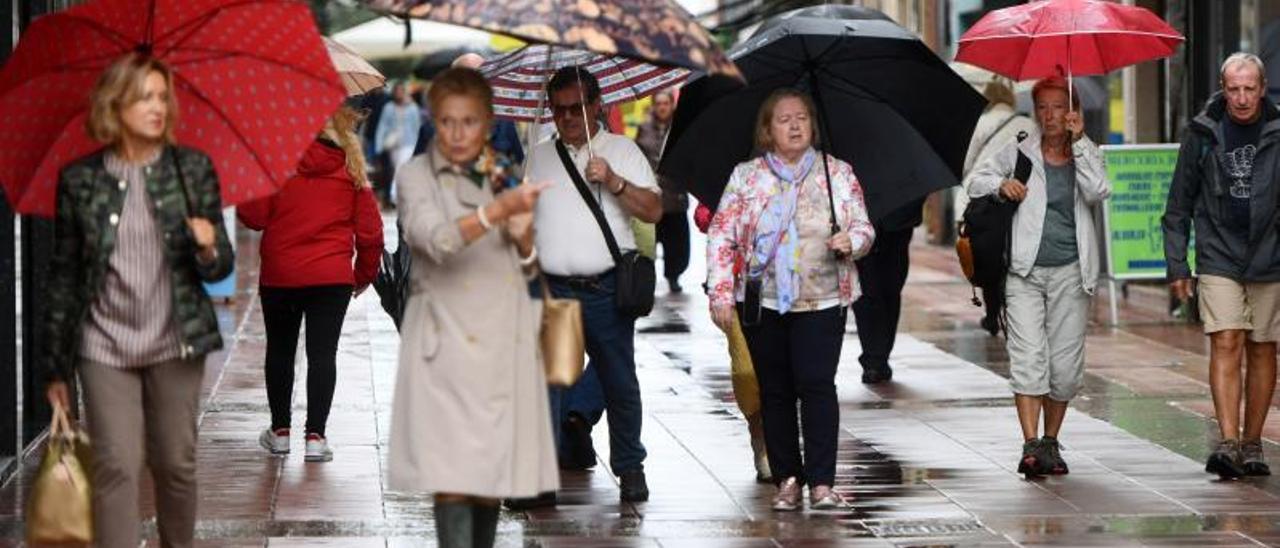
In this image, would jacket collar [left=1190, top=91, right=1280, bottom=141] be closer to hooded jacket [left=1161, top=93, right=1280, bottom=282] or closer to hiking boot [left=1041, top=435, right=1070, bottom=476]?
hooded jacket [left=1161, top=93, right=1280, bottom=282]

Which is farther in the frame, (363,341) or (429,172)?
(363,341)

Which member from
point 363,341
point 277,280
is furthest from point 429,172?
point 363,341

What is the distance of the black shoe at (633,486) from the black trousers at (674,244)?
10.7 meters

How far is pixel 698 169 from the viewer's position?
9.95 metres

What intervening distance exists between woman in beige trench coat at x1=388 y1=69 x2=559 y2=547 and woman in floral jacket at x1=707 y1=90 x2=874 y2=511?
224 cm

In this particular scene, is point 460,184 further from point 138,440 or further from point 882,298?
point 882,298

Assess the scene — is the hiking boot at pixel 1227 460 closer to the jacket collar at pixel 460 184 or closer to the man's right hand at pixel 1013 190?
the man's right hand at pixel 1013 190

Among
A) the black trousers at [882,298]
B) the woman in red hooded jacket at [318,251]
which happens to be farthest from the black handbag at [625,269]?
the black trousers at [882,298]

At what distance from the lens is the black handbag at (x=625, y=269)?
931 cm

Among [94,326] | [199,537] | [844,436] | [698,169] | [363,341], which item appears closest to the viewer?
[94,326]

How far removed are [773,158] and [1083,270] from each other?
5.36 ft

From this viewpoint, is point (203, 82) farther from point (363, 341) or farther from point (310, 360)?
point (363, 341)

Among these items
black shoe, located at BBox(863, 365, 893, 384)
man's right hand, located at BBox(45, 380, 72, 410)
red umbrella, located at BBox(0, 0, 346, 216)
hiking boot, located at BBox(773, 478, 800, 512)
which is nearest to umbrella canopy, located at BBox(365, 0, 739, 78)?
red umbrella, located at BBox(0, 0, 346, 216)

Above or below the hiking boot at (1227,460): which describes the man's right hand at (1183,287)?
above
